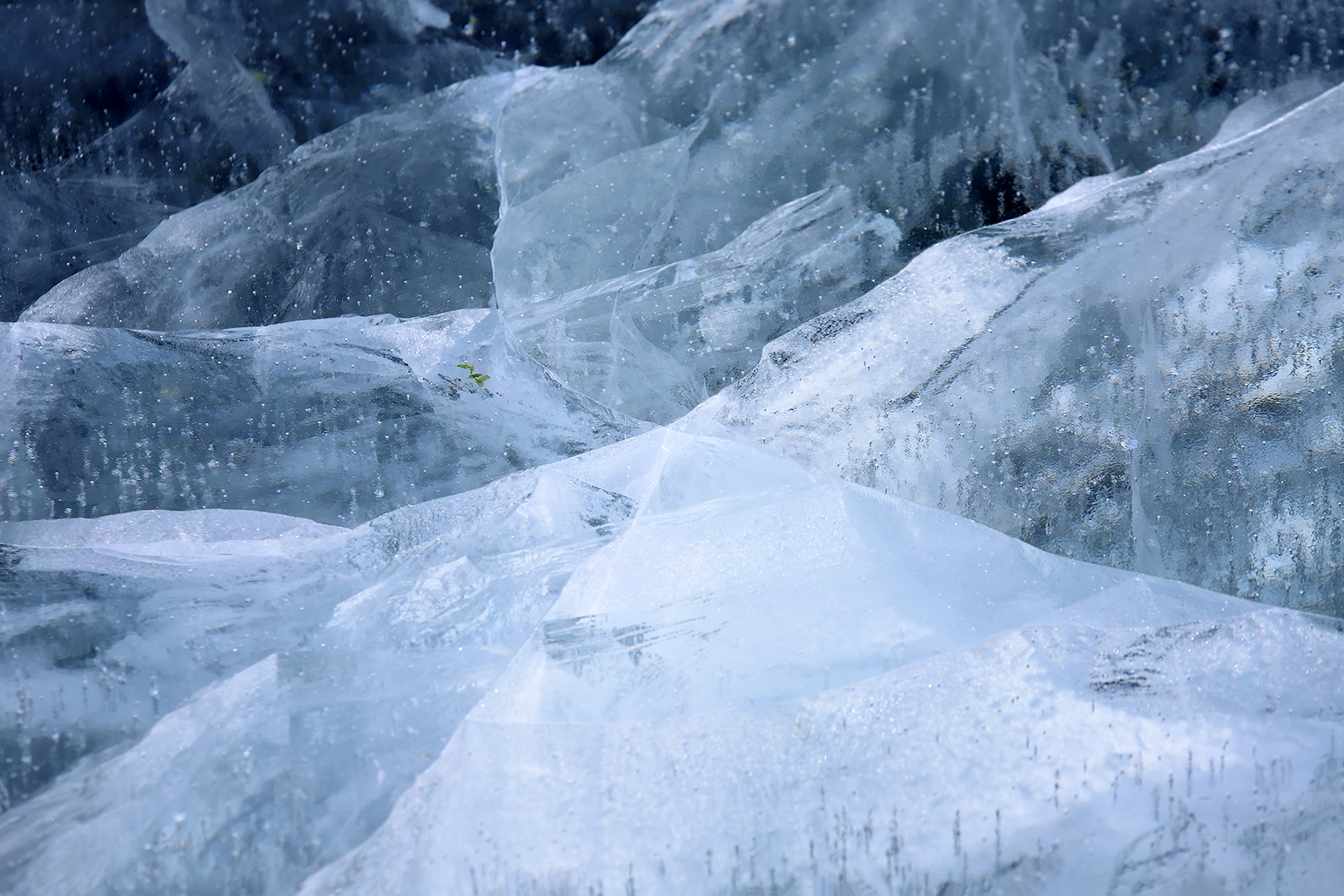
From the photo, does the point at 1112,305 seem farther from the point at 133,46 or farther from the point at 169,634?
the point at 133,46

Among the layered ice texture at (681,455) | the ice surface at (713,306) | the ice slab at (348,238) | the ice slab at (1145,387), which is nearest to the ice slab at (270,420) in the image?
the layered ice texture at (681,455)

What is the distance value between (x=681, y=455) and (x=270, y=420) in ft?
3.35

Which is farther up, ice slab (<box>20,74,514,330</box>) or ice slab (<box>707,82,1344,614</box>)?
ice slab (<box>20,74,514,330</box>)

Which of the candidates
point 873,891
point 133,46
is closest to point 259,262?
point 133,46

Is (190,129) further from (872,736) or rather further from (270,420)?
(872,736)

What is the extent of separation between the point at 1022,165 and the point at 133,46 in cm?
251

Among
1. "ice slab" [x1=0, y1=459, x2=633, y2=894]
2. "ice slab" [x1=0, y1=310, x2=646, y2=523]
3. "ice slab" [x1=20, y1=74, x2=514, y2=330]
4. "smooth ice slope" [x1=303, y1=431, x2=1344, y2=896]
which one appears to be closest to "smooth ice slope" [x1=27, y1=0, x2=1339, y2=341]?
"ice slab" [x1=20, y1=74, x2=514, y2=330]

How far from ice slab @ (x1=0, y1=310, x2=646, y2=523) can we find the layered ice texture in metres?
0.01

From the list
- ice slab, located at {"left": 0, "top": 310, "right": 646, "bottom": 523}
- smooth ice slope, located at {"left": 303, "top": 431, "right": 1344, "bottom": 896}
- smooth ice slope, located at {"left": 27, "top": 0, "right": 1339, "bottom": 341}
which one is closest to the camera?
smooth ice slope, located at {"left": 303, "top": 431, "right": 1344, "bottom": 896}

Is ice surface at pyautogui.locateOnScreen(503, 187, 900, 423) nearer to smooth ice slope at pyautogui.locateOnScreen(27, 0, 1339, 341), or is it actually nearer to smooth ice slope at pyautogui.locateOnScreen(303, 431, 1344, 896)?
smooth ice slope at pyautogui.locateOnScreen(27, 0, 1339, 341)

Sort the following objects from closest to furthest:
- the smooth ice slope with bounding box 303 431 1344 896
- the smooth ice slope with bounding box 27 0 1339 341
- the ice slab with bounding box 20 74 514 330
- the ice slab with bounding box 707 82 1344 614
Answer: the smooth ice slope with bounding box 303 431 1344 896 < the ice slab with bounding box 707 82 1344 614 < the smooth ice slope with bounding box 27 0 1339 341 < the ice slab with bounding box 20 74 514 330

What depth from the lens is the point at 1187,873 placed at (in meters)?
1.20

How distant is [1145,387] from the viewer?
1.80 metres

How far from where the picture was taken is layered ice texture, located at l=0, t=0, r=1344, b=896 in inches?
48.1
